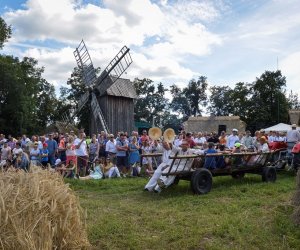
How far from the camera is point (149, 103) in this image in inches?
3044

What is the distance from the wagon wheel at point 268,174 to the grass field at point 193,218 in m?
0.61

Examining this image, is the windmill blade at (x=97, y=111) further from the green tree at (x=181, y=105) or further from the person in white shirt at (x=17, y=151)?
the green tree at (x=181, y=105)

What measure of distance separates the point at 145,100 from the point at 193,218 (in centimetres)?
7050

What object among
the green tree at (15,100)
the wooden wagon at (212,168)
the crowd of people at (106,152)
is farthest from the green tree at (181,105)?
the wooden wagon at (212,168)

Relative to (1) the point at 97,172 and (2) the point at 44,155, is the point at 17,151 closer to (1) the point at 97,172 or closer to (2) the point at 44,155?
(2) the point at 44,155

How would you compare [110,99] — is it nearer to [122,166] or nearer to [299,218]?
[122,166]

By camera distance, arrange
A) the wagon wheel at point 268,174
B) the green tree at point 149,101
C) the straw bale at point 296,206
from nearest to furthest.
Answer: the straw bale at point 296,206 < the wagon wheel at point 268,174 < the green tree at point 149,101

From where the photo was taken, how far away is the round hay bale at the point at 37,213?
367cm

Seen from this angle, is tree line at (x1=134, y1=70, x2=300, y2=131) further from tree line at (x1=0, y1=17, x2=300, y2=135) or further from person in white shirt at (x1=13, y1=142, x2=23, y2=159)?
person in white shirt at (x1=13, y1=142, x2=23, y2=159)

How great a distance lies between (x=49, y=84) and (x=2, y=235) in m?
57.7

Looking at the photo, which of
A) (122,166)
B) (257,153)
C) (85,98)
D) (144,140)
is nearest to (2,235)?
(257,153)

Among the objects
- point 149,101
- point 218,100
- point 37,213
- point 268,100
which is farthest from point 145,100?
point 37,213

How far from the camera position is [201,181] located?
941cm

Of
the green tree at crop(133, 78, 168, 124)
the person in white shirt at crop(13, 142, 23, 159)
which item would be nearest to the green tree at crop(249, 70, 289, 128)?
the green tree at crop(133, 78, 168, 124)
